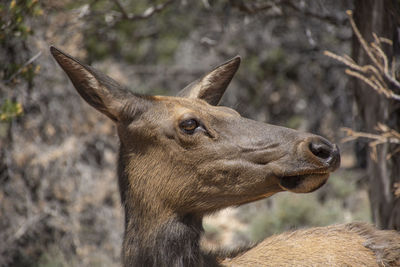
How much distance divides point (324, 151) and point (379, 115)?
2499 mm

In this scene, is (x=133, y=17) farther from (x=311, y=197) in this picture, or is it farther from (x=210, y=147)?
(x=311, y=197)

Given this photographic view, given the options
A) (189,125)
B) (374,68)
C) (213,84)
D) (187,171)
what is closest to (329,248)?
(187,171)

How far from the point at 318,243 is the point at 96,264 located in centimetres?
455

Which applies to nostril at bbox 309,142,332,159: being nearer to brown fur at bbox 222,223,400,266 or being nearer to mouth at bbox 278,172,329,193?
mouth at bbox 278,172,329,193

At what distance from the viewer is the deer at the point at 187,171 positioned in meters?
3.21

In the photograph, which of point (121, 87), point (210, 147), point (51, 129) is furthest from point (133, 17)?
point (210, 147)

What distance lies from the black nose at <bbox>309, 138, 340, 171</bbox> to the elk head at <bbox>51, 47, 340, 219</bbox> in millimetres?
93

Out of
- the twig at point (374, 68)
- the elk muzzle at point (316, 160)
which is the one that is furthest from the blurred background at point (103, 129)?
the elk muzzle at point (316, 160)

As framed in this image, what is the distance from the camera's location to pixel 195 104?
3.56 meters

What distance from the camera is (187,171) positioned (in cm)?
335

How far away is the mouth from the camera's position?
3.01m

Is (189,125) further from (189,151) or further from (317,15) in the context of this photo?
(317,15)

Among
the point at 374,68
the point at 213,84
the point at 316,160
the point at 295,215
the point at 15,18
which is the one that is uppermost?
the point at 15,18

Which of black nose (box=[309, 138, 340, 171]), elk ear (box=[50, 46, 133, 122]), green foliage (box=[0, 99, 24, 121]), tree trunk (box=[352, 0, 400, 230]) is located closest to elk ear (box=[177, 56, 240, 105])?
elk ear (box=[50, 46, 133, 122])
